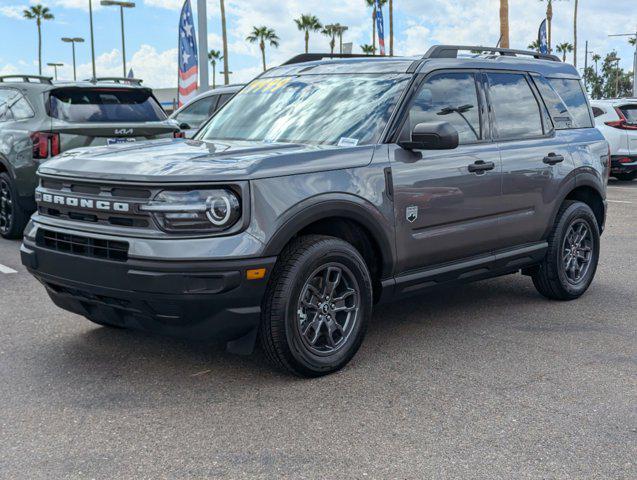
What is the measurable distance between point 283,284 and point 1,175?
21.0 feet

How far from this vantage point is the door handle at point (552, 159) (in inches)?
241

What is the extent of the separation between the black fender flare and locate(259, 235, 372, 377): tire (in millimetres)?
142

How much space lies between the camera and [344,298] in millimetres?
4707

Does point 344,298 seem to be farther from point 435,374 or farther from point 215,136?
point 215,136

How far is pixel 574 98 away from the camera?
6777 millimetres

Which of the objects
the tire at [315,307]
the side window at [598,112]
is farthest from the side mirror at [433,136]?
the side window at [598,112]

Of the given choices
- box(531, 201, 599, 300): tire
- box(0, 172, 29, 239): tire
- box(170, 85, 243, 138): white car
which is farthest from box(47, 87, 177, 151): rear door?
box(531, 201, 599, 300): tire

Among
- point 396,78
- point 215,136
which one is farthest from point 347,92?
point 215,136

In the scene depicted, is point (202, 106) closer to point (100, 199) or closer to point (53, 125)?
point (53, 125)

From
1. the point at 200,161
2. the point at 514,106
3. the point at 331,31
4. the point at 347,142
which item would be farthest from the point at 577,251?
the point at 331,31

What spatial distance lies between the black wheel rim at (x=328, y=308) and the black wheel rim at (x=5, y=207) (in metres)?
6.00

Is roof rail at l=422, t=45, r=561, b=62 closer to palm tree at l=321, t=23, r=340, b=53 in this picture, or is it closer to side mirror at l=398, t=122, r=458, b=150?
side mirror at l=398, t=122, r=458, b=150

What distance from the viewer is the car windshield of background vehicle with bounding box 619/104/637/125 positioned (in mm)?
17094

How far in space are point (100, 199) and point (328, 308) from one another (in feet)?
4.48
